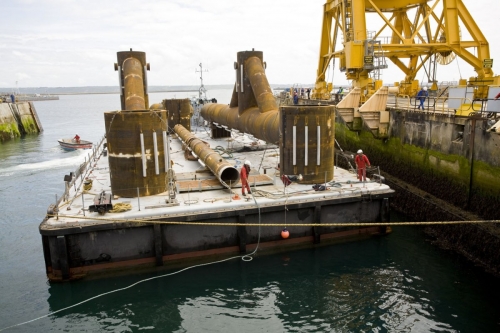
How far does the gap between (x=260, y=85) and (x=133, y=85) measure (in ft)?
22.6

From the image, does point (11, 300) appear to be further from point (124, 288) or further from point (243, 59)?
point (243, 59)

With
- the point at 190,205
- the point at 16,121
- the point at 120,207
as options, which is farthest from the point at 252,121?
the point at 16,121

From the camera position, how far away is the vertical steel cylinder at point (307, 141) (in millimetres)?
16375

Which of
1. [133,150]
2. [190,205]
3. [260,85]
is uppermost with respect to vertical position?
[260,85]

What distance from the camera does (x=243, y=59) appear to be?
23.1 meters

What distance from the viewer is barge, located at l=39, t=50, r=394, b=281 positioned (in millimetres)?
13281

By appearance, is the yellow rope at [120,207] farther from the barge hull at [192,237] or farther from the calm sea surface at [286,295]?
the calm sea surface at [286,295]

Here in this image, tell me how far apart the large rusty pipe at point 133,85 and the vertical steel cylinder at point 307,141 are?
6.60m

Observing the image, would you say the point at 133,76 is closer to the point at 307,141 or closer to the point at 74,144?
the point at 307,141

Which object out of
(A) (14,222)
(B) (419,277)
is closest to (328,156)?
(B) (419,277)

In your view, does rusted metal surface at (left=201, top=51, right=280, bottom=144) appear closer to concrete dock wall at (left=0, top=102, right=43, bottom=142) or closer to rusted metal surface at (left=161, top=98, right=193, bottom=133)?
rusted metal surface at (left=161, top=98, right=193, bottom=133)

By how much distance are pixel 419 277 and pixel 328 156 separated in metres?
6.02

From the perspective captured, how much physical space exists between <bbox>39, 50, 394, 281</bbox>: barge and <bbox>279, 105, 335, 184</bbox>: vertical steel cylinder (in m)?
0.04

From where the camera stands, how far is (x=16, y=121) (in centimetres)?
6244
